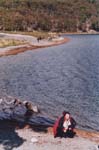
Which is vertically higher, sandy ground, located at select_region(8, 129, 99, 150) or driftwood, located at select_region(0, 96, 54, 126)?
sandy ground, located at select_region(8, 129, 99, 150)

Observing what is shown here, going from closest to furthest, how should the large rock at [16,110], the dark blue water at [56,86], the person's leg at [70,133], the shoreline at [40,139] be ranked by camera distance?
1. the shoreline at [40,139]
2. the person's leg at [70,133]
3. the large rock at [16,110]
4. the dark blue water at [56,86]

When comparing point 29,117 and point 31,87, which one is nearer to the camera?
point 29,117

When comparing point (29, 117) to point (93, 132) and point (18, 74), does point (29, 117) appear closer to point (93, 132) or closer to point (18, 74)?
point (93, 132)

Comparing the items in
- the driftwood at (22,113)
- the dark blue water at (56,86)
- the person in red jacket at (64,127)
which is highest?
the person in red jacket at (64,127)

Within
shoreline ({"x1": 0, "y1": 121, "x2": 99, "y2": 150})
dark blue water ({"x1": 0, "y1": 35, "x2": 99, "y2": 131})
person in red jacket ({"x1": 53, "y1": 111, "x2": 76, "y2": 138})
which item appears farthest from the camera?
dark blue water ({"x1": 0, "y1": 35, "x2": 99, "y2": 131})

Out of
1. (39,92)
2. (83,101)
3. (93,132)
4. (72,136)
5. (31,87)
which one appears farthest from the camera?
(31,87)

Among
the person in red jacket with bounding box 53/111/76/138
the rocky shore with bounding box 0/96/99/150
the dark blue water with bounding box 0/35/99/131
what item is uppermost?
the person in red jacket with bounding box 53/111/76/138

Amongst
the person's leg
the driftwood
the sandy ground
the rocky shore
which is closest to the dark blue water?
the driftwood

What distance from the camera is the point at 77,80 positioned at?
57.8 metres

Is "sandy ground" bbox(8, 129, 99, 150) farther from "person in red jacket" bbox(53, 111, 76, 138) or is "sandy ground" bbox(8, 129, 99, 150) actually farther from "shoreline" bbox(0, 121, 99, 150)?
"person in red jacket" bbox(53, 111, 76, 138)

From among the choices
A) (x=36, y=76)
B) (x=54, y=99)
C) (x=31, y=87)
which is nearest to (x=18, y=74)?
(x=36, y=76)

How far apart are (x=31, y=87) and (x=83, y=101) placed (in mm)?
10700

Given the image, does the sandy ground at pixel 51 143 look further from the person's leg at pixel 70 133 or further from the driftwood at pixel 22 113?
the driftwood at pixel 22 113

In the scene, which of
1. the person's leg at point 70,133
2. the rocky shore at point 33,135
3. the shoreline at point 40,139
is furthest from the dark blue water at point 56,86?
the person's leg at point 70,133
